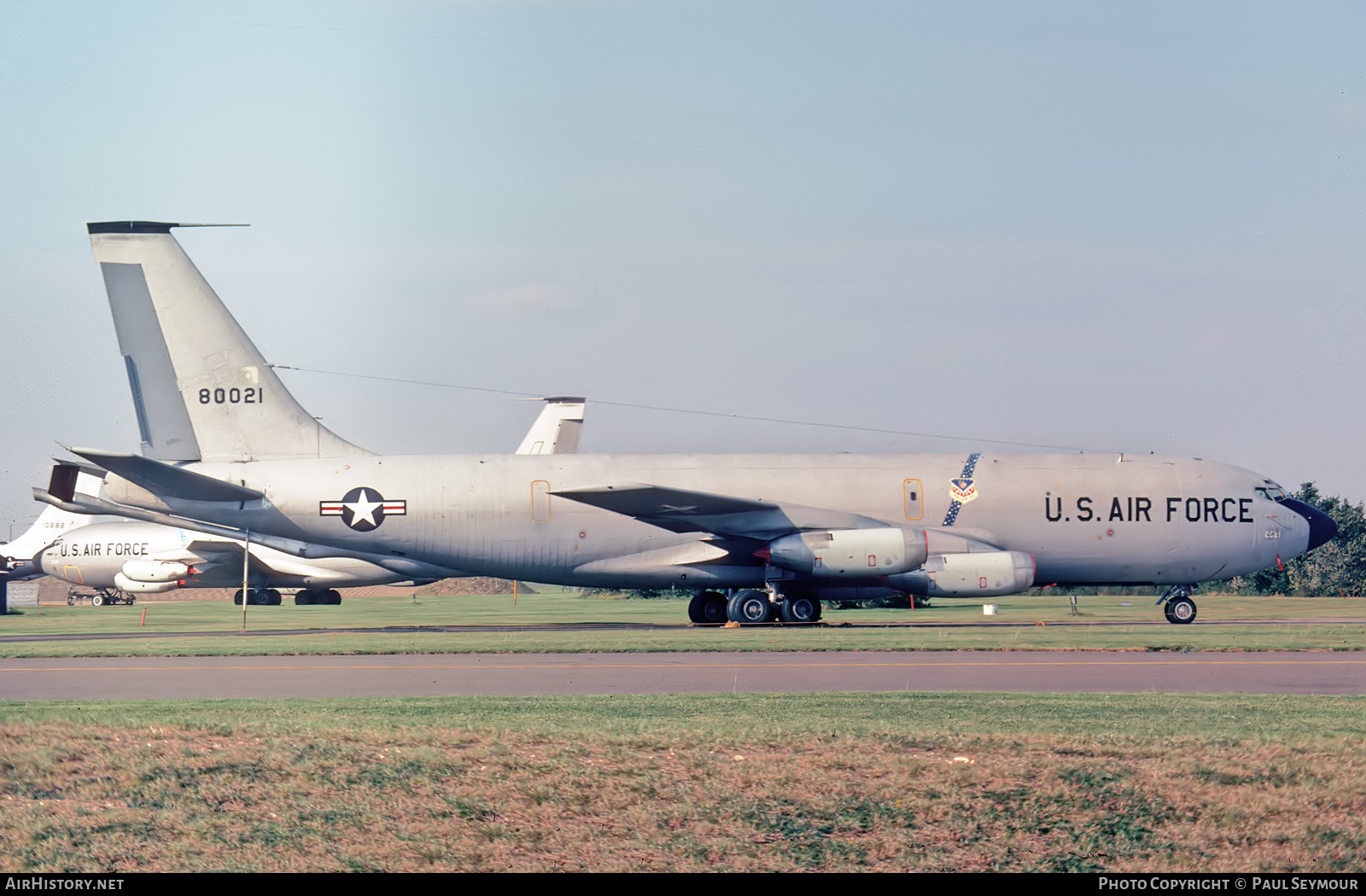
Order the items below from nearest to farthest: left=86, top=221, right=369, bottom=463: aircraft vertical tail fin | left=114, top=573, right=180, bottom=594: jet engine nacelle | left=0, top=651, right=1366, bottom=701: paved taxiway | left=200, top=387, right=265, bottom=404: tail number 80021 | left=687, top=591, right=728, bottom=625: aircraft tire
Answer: left=0, top=651, right=1366, bottom=701: paved taxiway, left=86, top=221, right=369, bottom=463: aircraft vertical tail fin, left=200, top=387, right=265, bottom=404: tail number 80021, left=687, top=591, right=728, bottom=625: aircraft tire, left=114, top=573, right=180, bottom=594: jet engine nacelle

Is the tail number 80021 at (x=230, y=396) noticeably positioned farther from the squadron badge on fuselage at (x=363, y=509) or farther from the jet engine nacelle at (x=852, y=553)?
the jet engine nacelle at (x=852, y=553)

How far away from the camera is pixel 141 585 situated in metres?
58.7

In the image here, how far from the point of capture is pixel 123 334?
3189 centimetres

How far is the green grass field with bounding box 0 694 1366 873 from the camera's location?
736 cm

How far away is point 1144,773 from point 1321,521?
28305 millimetres

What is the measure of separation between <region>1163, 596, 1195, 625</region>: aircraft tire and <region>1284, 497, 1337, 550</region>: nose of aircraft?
4.28m

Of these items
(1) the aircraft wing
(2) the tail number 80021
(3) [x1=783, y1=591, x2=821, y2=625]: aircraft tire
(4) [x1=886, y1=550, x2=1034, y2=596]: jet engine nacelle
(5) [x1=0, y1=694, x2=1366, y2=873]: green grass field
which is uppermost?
(2) the tail number 80021

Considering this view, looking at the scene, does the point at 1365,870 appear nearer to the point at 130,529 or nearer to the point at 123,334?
the point at 123,334

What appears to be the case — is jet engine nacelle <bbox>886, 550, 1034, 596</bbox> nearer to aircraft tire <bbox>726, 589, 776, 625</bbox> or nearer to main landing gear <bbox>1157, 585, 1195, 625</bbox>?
aircraft tire <bbox>726, 589, 776, 625</bbox>

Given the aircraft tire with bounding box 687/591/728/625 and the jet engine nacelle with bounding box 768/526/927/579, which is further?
the aircraft tire with bounding box 687/591/728/625

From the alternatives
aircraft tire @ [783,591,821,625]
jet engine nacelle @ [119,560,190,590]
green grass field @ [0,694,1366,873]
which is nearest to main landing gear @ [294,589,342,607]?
jet engine nacelle @ [119,560,190,590]

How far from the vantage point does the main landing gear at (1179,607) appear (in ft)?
102

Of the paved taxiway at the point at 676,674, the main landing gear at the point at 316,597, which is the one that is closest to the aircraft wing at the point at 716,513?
the paved taxiway at the point at 676,674

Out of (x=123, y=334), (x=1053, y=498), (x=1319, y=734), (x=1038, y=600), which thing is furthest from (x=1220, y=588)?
(x=1319, y=734)
